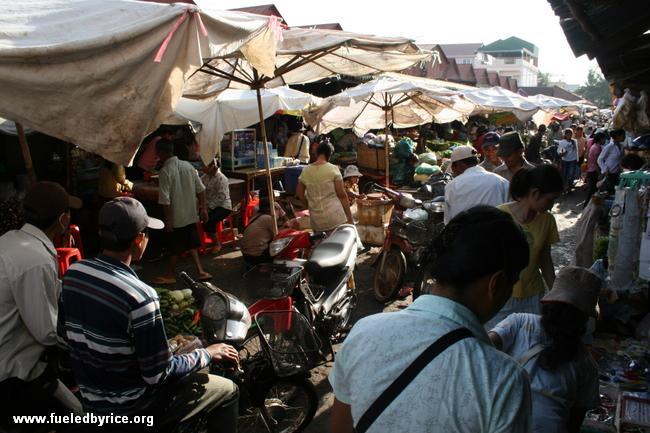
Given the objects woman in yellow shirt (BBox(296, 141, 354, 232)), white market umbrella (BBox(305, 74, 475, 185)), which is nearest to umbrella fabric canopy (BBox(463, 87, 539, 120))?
white market umbrella (BBox(305, 74, 475, 185))

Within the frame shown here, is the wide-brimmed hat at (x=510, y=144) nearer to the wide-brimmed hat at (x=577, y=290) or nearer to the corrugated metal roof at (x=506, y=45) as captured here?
the wide-brimmed hat at (x=577, y=290)

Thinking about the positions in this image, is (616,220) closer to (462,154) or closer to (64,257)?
(462,154)

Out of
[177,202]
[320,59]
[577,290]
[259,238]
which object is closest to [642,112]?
[320,59]

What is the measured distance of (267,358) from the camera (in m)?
3.11

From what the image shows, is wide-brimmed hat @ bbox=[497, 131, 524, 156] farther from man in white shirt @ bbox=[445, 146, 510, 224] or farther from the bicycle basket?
the bicycle basket

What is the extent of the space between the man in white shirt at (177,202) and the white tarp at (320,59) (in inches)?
43.5

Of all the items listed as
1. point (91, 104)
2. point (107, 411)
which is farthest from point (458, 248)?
point (91, 104)

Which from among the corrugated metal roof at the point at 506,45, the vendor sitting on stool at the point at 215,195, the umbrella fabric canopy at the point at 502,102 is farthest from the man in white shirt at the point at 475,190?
the corrugated metal roof at the point at 506,45

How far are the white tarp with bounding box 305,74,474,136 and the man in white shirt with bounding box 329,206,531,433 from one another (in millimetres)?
7517

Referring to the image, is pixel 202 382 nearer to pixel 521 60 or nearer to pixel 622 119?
pixel 622 119

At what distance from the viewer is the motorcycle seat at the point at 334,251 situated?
430 cm

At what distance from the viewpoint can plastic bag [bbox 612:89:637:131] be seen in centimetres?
634

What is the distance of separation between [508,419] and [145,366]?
60.2 inches

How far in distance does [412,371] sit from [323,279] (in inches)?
128
